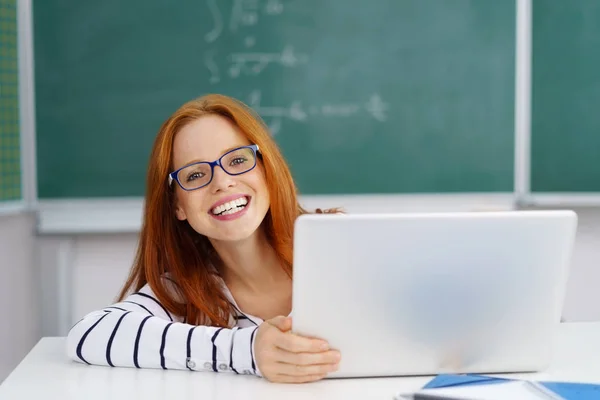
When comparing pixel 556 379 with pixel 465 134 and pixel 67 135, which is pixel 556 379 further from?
pixel 67 135

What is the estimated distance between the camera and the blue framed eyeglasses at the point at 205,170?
4.71 feet

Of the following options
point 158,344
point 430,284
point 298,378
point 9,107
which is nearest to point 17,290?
point 9,107

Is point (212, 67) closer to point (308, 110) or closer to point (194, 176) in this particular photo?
point (308, 110)

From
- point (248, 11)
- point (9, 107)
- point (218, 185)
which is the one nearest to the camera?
point (218, 185)

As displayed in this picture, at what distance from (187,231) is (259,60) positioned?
1.21 m

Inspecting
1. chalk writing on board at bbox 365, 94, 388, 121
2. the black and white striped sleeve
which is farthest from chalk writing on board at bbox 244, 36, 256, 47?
the black and white striped sleeve

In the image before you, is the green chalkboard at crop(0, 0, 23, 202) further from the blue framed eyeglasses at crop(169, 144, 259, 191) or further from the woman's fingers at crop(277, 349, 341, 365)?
the woman's fingers at crop(277, 349, 341, 365)

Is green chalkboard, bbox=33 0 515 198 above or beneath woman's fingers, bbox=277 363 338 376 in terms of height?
above

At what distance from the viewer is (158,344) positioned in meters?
1.23

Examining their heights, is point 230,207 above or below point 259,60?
below

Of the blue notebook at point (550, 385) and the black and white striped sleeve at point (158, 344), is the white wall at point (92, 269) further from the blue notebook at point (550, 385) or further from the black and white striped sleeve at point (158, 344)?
the blue notebook at point (550, 385)

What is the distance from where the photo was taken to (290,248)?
62.2 inches

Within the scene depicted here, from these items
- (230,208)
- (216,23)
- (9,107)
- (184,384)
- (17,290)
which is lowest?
(17,290)

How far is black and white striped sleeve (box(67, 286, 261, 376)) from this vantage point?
3.94ft
